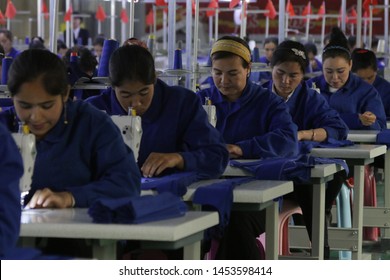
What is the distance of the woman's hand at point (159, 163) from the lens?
3643mm

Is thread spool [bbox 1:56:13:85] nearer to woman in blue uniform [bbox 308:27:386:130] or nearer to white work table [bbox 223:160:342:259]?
white work table [bbox 223:160:342:259]

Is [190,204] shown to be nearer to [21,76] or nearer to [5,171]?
[21,76]

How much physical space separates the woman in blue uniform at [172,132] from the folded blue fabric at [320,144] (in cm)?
113

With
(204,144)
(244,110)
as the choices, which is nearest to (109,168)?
(204,144)

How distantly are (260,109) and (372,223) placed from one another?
1.80m

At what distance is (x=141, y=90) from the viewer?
3609 mm

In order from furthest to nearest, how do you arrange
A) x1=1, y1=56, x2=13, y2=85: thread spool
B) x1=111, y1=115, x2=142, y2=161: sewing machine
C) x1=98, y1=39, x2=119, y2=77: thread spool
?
x1=1, y1=56, x2=13, y2=85: thread spool → x1=98, y1=39, x2=119, y2=77: thread spool → x1=111, y1=115, x2=142, y2=161: sewing machine

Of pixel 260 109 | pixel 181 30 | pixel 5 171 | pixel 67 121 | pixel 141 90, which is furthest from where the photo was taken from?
pixel 181 30

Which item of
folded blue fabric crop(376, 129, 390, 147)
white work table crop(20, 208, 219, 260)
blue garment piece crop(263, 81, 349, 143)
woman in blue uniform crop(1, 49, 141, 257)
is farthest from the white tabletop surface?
folded blue fabric crop(376, 129, 390, 147)

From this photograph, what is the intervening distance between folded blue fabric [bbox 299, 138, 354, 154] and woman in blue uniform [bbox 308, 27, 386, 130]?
1099mm

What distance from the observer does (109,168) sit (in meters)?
3.13

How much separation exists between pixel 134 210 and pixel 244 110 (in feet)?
6.75

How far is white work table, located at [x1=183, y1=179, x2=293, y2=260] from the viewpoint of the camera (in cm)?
339

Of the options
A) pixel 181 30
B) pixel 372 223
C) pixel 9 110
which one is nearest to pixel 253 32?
pixel 181 30
